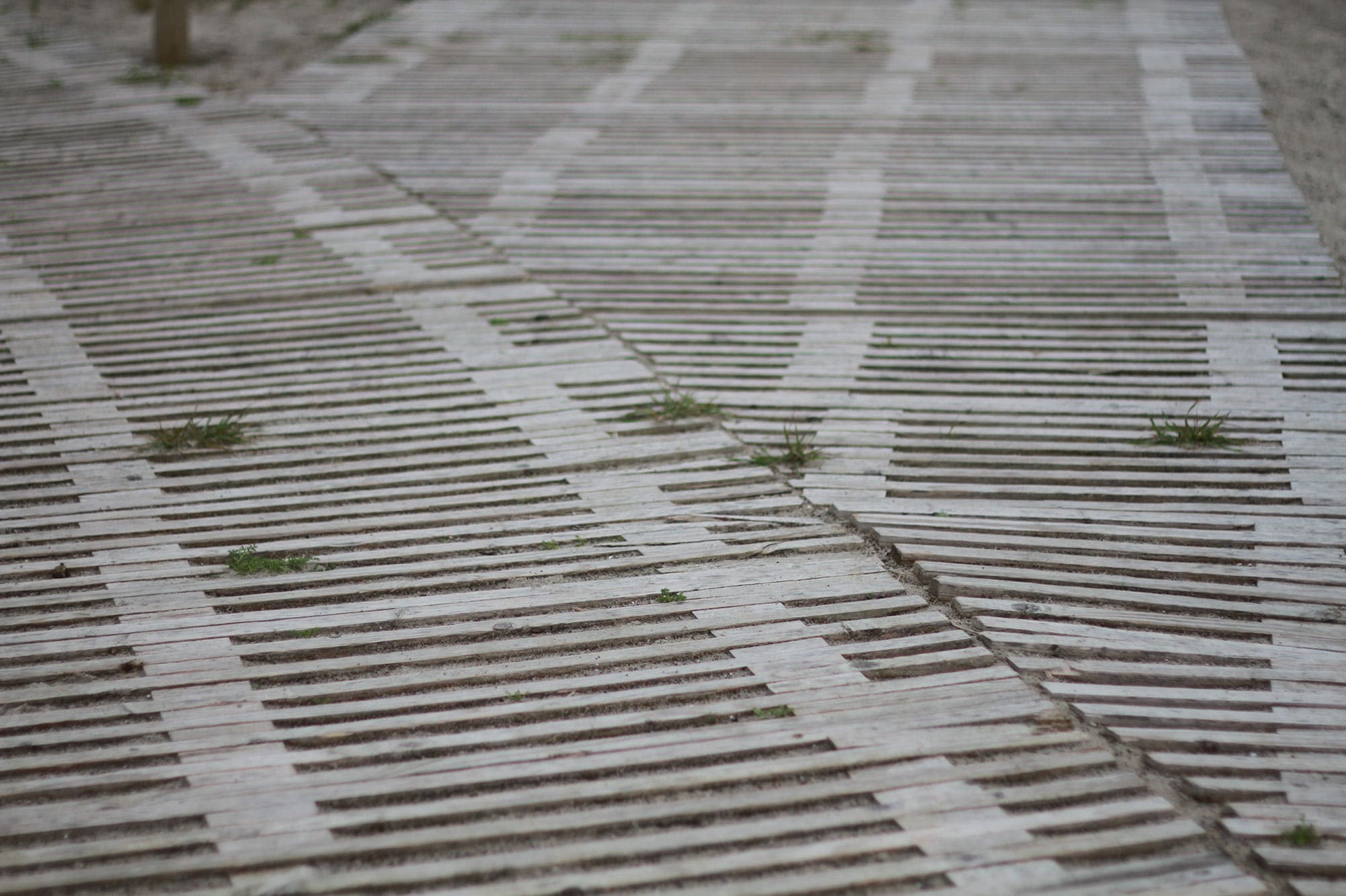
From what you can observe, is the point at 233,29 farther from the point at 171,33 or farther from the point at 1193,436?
the point at 1193,436

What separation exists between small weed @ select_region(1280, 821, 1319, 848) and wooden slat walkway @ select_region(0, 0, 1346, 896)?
0.03 m

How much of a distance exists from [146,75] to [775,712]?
24.5 feet

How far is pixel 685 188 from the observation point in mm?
6371

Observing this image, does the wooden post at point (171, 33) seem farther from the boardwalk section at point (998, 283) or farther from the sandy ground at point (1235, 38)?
the boardwalk section at point (998, 283)

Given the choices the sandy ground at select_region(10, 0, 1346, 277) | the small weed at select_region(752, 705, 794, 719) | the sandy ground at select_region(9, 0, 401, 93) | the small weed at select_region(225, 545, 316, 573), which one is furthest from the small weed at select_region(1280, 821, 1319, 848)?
the sandy ground at select_region(9, 0, 401, 93)

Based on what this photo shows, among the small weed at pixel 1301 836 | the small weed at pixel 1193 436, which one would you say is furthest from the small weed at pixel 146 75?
the small weed at pixel 1301 836

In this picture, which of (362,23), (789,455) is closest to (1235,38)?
(789,455)

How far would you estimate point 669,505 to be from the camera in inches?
149

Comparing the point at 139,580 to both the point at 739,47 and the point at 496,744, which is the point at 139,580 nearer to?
the point at 496,744

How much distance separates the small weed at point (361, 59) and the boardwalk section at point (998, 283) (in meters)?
0.08

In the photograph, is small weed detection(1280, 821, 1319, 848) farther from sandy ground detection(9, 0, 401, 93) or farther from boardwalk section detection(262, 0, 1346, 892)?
sandy ground detection(9, 0, 401, 93)

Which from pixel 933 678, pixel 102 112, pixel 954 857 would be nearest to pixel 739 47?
pixel 102 112

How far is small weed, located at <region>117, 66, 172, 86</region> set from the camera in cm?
809

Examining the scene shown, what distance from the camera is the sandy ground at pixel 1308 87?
6.04 metres
